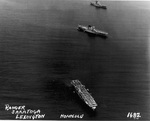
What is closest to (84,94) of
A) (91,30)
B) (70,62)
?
(70,62)

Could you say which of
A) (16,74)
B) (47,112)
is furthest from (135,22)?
(47,112)

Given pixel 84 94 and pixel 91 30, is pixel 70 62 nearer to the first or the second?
pixel 84 94

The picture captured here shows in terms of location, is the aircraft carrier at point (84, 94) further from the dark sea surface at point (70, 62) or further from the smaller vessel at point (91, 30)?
the smaller vessel at point (91, 30)

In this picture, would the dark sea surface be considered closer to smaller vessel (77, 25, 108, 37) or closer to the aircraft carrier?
the aircraft carrier

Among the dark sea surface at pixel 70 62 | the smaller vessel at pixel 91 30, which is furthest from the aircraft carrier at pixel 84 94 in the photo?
the smaller vessel at pixel 91 30

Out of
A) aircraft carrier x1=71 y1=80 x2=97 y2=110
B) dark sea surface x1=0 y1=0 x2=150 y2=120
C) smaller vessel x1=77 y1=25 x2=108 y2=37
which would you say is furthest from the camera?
smaller vessel x1=77 y1=25 x2=108 y2=37

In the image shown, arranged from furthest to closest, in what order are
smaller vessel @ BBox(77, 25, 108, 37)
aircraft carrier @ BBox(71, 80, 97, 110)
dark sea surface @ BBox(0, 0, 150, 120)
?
smaller vessel @ BBox(77, 25, 108, 37) < dark sea surface @ BBox(0, 0, 150, 120) < aircraft carrier @ BBox(71, 80, 97, 110)

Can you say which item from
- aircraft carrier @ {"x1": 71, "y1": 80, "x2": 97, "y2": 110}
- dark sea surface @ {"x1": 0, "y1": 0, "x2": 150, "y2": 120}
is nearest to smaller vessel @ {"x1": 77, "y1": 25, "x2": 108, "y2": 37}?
dark sea surface @ {"x1": 0, "y1": 0, "x2": 150, "y2": 120}
